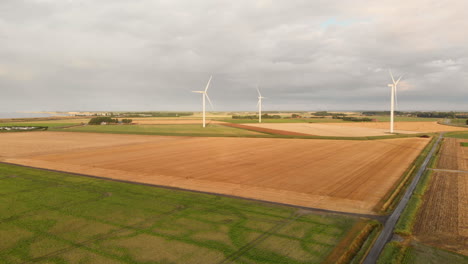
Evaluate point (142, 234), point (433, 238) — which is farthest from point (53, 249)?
point (433, 238)

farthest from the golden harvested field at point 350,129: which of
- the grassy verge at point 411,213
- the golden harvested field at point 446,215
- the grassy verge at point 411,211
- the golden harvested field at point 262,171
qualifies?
the grassy verge at point 411,213

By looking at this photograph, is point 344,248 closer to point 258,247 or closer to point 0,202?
point 258,247

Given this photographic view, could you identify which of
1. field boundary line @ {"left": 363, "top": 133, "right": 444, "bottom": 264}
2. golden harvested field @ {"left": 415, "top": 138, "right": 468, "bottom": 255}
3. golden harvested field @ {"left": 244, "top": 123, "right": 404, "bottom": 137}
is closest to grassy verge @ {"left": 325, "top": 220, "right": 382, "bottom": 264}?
field boundary line @ {"left": 363, "top": 133, "right": 444, "bottom": 264}

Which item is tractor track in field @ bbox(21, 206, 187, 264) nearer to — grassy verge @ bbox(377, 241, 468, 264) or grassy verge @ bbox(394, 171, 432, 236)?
grassy verge @ bbox(377, 241, 468, 264)

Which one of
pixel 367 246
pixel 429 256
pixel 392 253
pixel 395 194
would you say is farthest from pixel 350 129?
pixel 392 253

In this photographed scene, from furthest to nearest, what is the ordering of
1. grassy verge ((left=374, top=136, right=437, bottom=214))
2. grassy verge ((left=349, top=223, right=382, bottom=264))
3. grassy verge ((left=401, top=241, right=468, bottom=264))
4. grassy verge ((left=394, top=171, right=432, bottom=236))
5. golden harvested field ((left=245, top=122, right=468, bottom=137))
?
1. golden harvested field ((left=245, top=122, right=468, bottom=137))
2. grassy verge ((left=374, top=136, right=437, bottom=214))
3. grassy verge ((left=394, top=171, right=432, bottom=236))
4. grassy verge ((left=349, top=223, right=382, bottom=264))
5. grassy verge ((left=401, top=241, right=468, bottom=264))

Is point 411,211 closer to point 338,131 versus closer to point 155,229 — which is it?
point 155,229

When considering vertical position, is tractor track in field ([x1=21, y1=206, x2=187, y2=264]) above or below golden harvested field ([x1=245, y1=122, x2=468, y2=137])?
below
